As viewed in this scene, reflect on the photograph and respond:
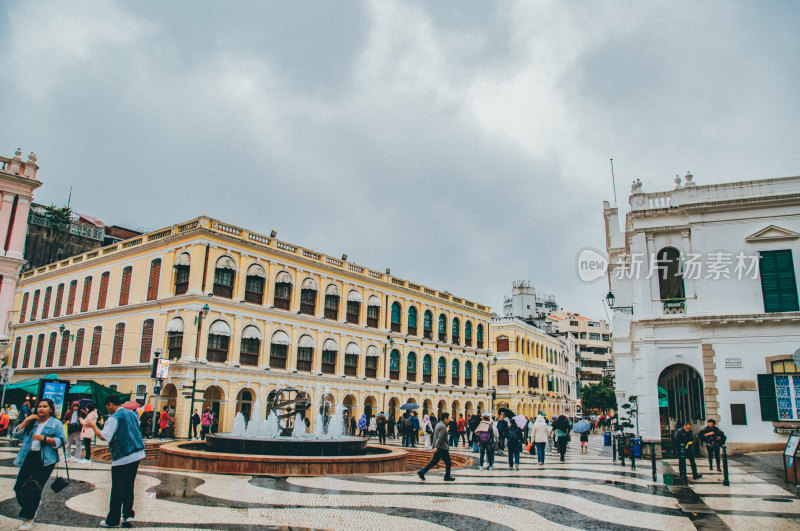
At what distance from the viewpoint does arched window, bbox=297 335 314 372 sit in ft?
122

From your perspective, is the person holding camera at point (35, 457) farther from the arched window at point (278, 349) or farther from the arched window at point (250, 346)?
the arched window at point (278, 349)

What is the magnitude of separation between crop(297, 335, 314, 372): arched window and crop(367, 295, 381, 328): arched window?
6218 mm

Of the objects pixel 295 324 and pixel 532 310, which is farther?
pixel 532 310

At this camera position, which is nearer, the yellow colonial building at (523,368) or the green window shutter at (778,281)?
the green window shutter at (778,281)

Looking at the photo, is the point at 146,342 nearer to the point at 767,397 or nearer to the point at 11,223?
the point at 11,223

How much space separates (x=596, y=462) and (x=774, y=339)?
755 cm

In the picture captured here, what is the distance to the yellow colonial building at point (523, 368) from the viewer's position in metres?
57.2

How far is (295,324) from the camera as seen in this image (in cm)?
3697

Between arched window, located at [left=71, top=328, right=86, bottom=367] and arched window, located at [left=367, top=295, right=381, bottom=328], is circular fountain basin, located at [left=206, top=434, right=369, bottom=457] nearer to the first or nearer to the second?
arched window, located at [left=71, top=328, right=86, bottom=367]

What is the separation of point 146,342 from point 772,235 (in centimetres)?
3085

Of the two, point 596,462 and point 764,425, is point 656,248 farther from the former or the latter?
point 596,462

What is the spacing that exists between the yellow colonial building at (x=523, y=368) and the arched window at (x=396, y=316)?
14.1m

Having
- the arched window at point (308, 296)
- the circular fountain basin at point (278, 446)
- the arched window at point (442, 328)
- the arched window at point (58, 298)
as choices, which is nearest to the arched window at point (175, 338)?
the arched window at point (308, 296)

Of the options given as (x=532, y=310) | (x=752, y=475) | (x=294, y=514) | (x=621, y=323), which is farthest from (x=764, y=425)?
(x=532, y=310)
